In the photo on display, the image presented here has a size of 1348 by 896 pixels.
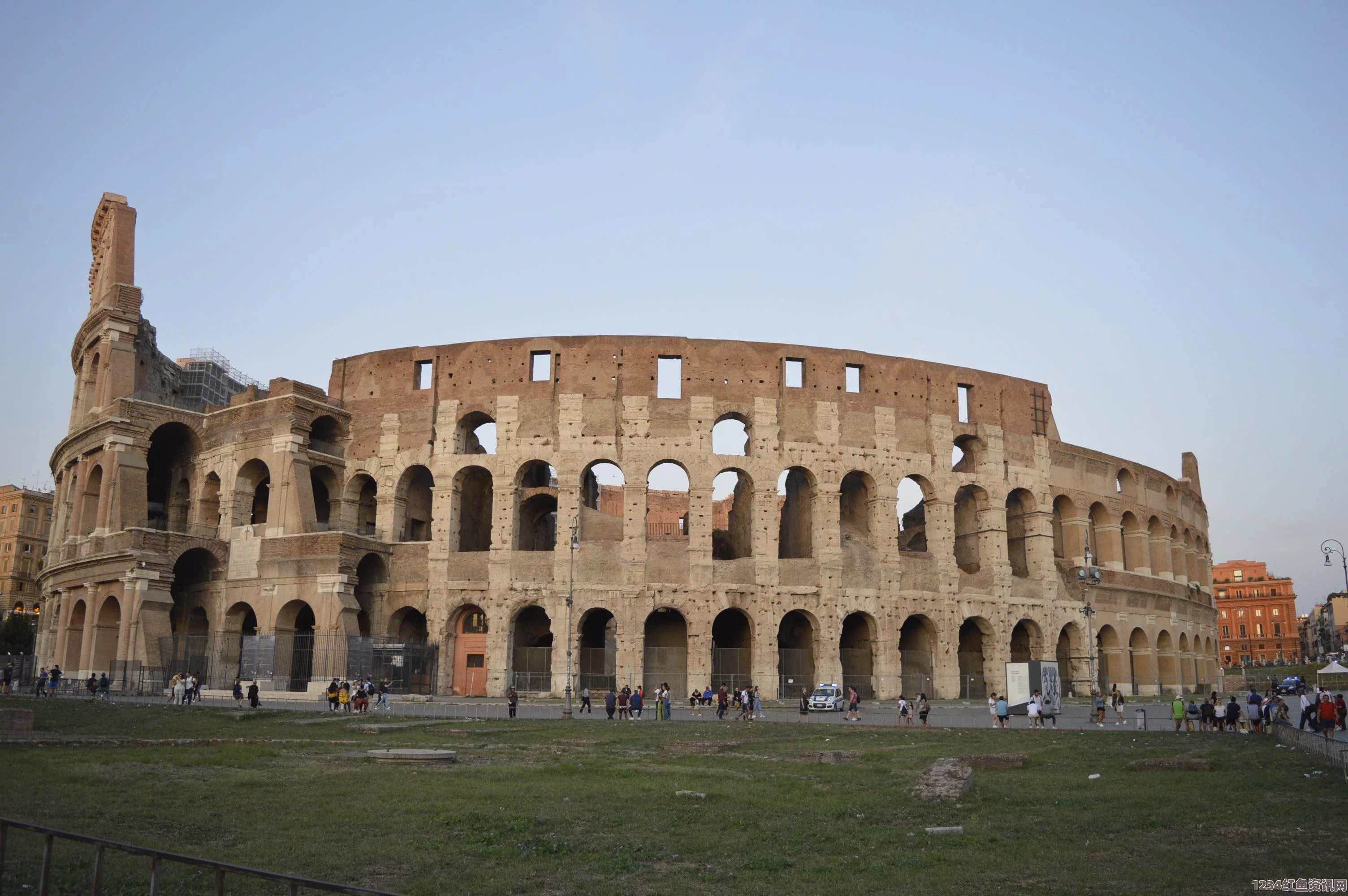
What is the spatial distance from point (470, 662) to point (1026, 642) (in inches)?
990

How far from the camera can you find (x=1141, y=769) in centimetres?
1638

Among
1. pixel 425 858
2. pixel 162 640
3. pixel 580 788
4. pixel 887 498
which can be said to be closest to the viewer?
pixel 425 858

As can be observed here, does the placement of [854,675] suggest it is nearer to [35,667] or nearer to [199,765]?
[199,765]

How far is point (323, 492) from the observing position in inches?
1874

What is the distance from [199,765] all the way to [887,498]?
31769 millimetres

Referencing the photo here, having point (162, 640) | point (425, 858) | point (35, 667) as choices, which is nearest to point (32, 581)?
point (35, 667)

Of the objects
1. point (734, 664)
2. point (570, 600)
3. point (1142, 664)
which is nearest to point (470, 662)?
point (570, 600)

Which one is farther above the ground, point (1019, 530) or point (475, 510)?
point (475, 510)

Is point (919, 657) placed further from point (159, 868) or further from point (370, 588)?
point (159, 868)

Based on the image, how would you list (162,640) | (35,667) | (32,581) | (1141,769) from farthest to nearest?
(32,581)
(35,667)
(162,640)
(1141,769)

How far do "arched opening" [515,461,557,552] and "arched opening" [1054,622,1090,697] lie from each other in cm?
2375

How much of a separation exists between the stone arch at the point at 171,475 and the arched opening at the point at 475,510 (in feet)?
40.2

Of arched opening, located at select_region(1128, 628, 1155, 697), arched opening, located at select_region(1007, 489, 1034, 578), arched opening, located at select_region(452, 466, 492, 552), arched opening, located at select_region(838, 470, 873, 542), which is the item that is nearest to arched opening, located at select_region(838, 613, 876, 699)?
arched opening, located at select_region(838, 470, 873, 542)

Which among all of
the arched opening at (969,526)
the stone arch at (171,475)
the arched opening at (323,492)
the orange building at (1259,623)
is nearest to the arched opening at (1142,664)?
the arched opening at (969,526)
